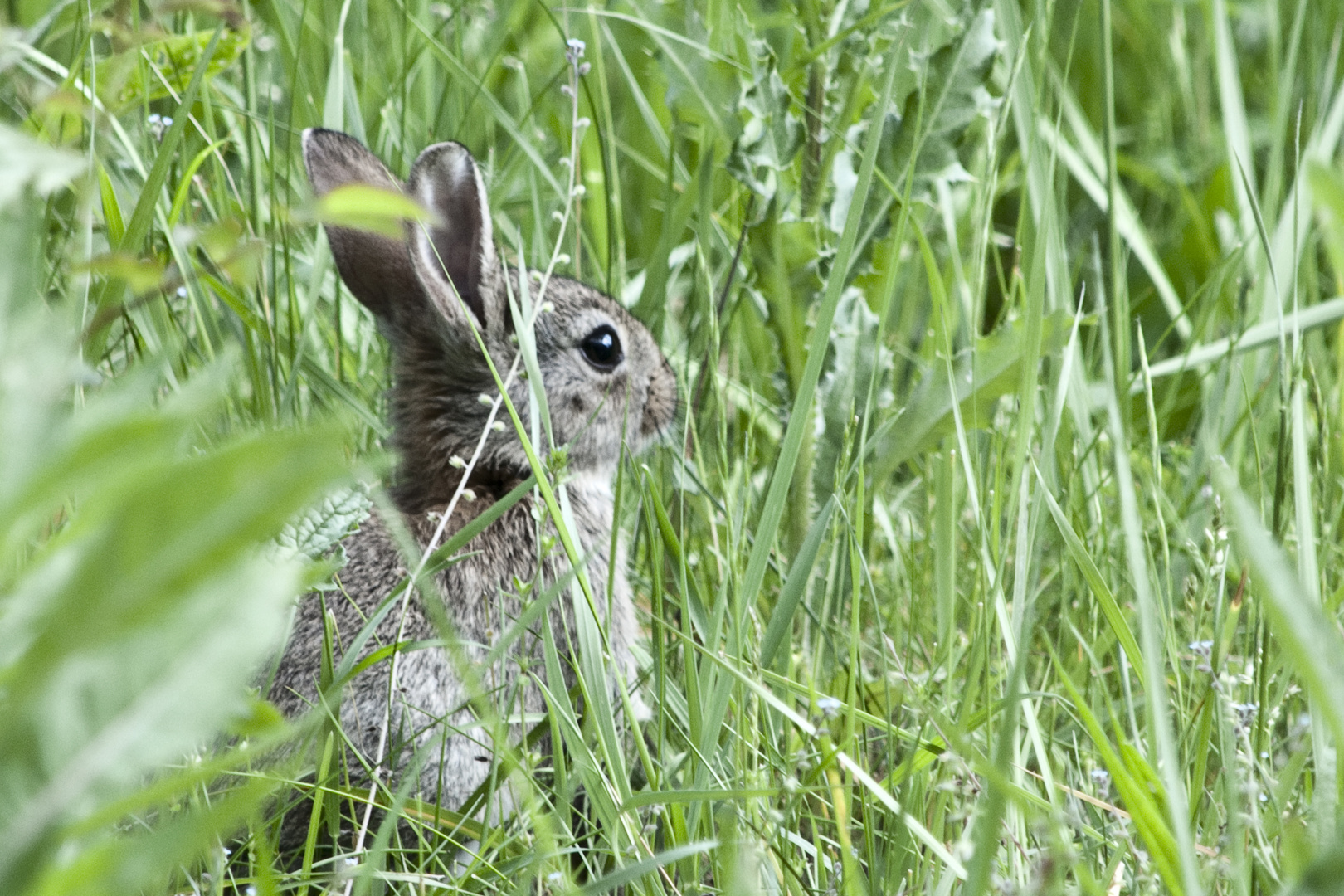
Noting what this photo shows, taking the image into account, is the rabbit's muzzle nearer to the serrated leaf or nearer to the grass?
the grass

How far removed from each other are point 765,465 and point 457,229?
1.12 meters

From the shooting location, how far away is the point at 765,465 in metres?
4.07

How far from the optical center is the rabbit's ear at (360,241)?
3340 mm

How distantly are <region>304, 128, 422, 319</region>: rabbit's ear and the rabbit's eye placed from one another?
52 centimetres

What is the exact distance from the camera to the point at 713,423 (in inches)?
159

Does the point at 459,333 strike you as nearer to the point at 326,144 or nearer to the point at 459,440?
the point at 459,440

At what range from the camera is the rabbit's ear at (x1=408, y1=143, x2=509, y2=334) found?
3480 mm

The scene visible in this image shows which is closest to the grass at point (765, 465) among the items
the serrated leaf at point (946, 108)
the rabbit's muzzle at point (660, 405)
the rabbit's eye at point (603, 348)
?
the serrated leaf at point (946, 108)

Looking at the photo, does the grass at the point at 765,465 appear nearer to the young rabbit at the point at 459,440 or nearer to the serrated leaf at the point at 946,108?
the serrated leaf at the point at 946,108

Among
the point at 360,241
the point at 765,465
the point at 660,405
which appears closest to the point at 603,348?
the point at 660,405

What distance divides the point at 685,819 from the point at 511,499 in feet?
1.98

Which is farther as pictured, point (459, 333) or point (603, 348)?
point (603, 348)

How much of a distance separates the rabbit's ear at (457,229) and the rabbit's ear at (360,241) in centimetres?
8

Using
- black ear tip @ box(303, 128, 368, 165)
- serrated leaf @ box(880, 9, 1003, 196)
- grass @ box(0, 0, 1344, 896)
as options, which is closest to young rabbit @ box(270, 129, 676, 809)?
black ear tip @ box(303, 128, 368, 165)
